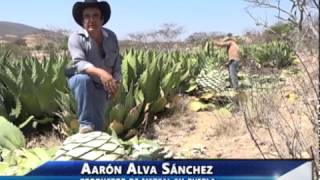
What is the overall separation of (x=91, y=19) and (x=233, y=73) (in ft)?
18.1

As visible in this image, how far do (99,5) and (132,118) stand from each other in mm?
1721

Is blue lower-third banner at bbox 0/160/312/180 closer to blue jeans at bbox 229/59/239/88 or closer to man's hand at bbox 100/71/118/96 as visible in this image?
man's hand at bbox 100/71/118/96

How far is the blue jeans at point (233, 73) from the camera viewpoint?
8.21 metres

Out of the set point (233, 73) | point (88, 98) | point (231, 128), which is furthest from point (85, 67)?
point (233, 73)

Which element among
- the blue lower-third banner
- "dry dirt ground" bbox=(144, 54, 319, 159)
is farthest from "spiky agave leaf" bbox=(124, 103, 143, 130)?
the blue lower-third banner

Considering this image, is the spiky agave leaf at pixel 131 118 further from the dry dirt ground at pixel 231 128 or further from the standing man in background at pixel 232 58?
the standing man in background at pixel 232 58

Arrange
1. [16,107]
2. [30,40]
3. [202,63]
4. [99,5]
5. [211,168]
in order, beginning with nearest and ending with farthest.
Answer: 1. [211,168]
2. [99,5]
3. [16,107]
4. [202,63]
5. [30,40]

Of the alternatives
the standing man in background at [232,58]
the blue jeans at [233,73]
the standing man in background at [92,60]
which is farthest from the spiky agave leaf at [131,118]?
the standing man in background at [232,58]

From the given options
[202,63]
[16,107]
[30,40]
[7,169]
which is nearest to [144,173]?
[7,169]

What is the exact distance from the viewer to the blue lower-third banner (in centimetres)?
185

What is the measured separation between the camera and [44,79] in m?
5.44

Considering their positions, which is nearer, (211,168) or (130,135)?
(211,168)

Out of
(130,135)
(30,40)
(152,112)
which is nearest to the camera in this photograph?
(130,135)

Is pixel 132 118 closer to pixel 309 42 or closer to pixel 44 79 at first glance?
pixel 44 79
